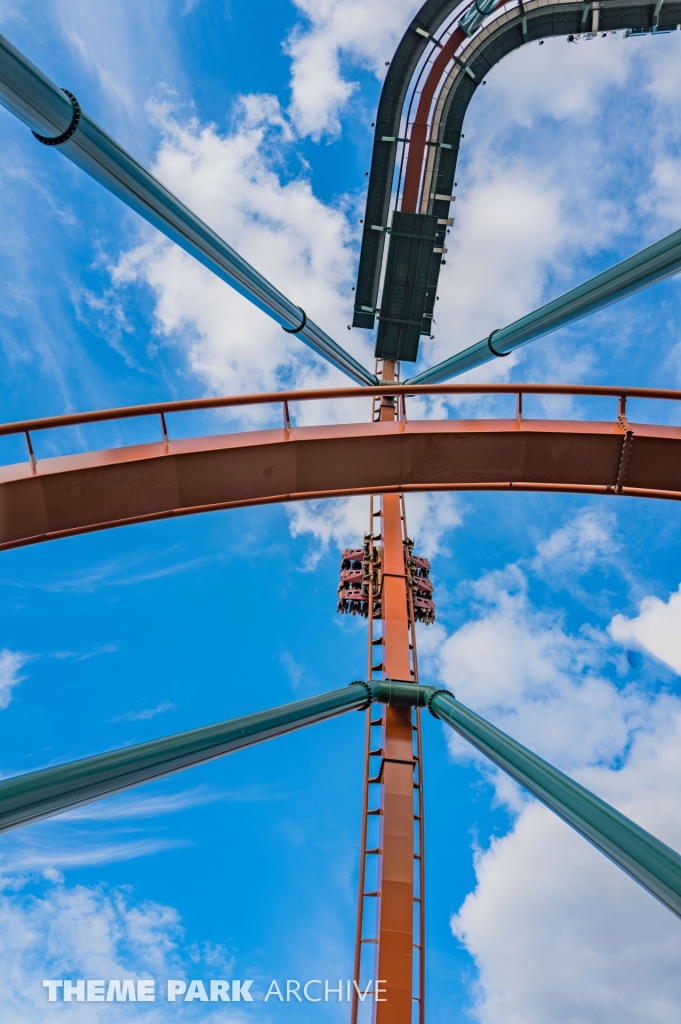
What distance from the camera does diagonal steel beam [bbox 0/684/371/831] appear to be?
6348 mm

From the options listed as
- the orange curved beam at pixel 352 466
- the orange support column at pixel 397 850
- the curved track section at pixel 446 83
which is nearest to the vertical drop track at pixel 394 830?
the orange support column at pixel 397 850

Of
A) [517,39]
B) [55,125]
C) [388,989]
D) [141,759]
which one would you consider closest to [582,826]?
[141,759]

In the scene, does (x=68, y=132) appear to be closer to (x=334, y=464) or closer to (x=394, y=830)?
(x=334, y=464)

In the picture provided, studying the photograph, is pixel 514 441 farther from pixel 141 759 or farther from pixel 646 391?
pixel 141 759

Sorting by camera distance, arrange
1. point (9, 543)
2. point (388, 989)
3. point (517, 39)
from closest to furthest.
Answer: point (9, 543)
point (388, 989)
point (517, 39)

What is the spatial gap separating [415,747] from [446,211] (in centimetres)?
1734

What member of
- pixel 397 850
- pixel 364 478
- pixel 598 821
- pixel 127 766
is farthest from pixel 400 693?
pixel 598 821

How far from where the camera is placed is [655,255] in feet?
31.9

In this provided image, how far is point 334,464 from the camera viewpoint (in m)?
10.5

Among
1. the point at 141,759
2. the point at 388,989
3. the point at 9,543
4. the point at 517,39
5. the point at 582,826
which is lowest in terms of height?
the point at 388,989

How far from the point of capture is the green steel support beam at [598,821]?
5.61m

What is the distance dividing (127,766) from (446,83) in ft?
76.4

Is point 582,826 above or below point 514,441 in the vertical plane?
below

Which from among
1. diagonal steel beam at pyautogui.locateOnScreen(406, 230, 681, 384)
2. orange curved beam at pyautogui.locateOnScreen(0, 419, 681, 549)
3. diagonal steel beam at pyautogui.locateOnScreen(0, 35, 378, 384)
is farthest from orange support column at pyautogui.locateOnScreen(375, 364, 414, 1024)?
diagonal steel beam at pyautogui.locateOnScreen(0, 35, 378, 384)
